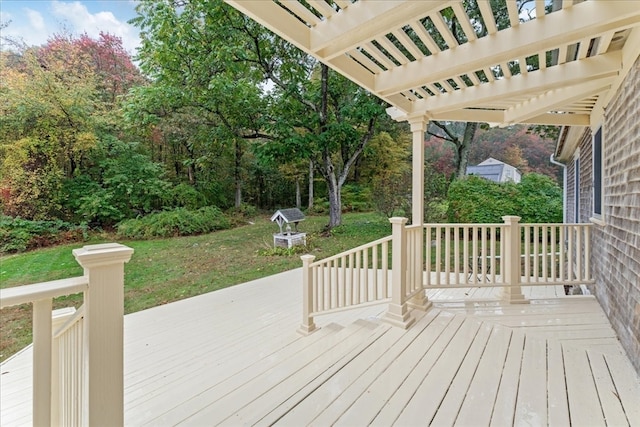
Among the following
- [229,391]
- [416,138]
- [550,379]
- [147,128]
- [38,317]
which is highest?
[147,128]

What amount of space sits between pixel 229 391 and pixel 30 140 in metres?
5.31

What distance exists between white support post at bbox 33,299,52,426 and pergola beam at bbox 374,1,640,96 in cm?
247

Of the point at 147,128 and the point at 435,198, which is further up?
the point at 147,128

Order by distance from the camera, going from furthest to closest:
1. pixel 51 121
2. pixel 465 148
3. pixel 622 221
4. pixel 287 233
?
pixel 465 148 < pixel 287 233 < pixel 51 121 < pixel 622 221

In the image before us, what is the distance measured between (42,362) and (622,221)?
11.3 ft

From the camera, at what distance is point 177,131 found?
7477 mm

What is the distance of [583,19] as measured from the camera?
1.62 m

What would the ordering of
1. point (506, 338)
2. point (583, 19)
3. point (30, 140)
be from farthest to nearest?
point (30, 140)
point (506, 338)
point (583, 19)

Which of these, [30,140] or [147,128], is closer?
[30,140]

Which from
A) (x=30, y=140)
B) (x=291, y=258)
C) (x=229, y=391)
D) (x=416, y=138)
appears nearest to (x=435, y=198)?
(x=291, y=258)

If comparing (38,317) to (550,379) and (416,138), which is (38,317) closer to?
(550,379)

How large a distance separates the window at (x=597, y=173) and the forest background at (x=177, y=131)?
12.5 ft

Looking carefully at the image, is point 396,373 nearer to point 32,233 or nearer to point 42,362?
point 42,362

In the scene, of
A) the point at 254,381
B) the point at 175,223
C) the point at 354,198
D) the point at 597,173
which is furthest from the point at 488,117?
the point at 175,223
